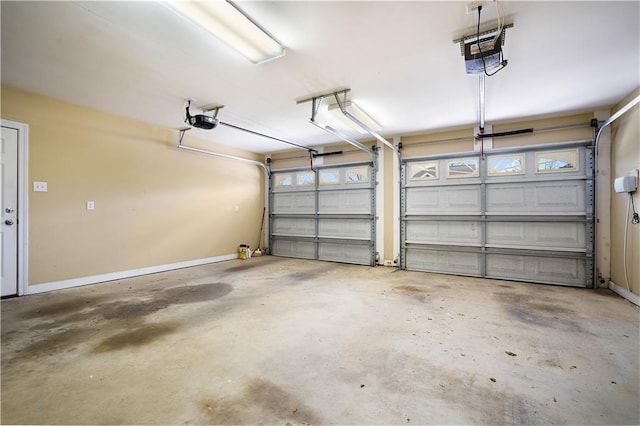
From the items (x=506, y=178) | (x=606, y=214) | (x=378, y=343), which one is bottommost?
(x=378, y=343)

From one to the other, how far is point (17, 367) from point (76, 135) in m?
3.35

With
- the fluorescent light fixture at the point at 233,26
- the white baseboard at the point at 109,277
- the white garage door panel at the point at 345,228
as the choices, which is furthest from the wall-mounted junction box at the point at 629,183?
the white baseboard at the point at 109,277

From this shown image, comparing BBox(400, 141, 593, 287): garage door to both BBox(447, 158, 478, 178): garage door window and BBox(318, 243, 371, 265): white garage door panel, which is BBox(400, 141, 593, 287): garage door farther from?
BBox(318, 243, 371, 265): white garage door panel

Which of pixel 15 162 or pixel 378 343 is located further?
pixel 15 162

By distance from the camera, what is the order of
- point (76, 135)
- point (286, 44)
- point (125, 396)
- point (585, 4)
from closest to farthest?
point (125, 396) → point (585, 4) → point (286, 44) → point (76, 135)

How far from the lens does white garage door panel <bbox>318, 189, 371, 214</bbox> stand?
5949 mm

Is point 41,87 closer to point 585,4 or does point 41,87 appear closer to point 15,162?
point 15,162

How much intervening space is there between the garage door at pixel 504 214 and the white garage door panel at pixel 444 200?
0.05ft

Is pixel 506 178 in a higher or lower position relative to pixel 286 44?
lower

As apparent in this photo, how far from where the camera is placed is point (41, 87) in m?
3.46

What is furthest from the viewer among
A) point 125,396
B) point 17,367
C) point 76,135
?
point 76,135

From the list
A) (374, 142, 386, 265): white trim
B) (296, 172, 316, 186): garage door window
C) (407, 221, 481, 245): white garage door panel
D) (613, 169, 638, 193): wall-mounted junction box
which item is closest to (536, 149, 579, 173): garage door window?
(613, 169, 638, 193): wall-mounted junction box

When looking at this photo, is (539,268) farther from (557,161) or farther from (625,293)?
(557,161)

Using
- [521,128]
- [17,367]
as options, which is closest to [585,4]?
[521,128]
